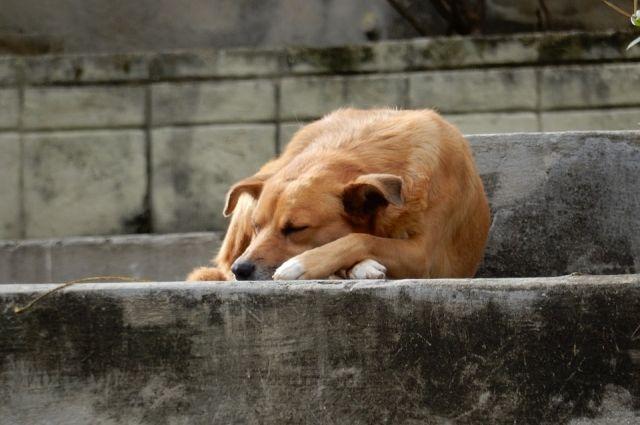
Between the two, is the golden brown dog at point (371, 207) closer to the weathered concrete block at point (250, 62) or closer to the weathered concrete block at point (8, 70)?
the weathered concrete block at point (250, 62)

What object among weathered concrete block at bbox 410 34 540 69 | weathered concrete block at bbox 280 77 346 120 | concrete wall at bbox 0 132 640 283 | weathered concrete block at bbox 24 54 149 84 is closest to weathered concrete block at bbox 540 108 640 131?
weathered concrete block at bbox 410 34 540 69

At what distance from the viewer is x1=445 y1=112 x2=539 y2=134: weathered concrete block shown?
9.30 m

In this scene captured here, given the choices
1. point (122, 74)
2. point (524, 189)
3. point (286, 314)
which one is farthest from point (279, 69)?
point (286, 314)

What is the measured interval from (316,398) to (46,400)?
72 centimetres

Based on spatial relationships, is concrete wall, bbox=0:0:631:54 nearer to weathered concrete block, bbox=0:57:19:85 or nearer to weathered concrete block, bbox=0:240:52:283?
weathered concrete block, bbox=0:57:19:85

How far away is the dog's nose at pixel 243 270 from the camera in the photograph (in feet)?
15.1

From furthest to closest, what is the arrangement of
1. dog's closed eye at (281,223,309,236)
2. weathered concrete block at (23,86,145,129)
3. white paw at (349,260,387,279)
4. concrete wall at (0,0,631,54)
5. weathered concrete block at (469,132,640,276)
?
concrete wall at (0,0,631,54) → weathered concrete block at (23,86,145,129) → weathered concrete block at (469,132,640,276) → dog's closed eye at (281,223,309,236) → white paw at (349,260,387,279)

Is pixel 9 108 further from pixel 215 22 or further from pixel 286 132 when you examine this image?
pixel 215 22

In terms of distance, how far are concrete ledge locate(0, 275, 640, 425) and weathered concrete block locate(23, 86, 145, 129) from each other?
6.56 metres

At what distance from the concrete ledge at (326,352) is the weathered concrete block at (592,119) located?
6347 millimetres

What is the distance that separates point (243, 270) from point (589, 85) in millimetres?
5412

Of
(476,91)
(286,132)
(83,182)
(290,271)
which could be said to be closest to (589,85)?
(476,91)

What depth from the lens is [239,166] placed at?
951cm

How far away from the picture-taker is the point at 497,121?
9.32 m
